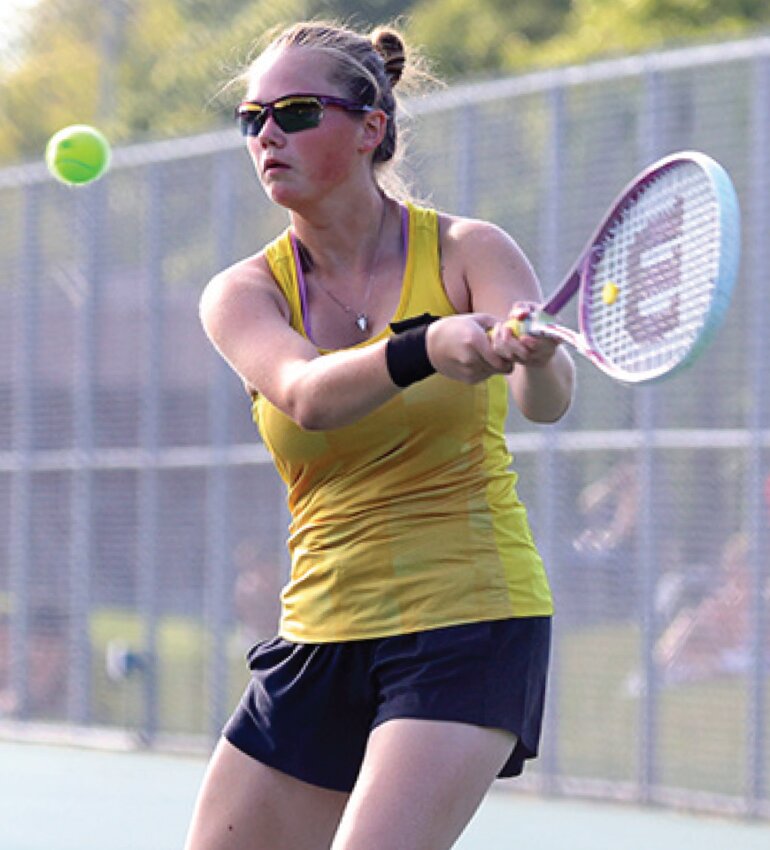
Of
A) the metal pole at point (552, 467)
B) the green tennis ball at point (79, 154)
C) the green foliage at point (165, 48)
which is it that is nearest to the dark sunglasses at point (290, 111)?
the green tennis ball at point (79, 154)

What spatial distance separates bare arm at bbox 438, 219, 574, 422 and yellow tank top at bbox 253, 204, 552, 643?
0.17 feet

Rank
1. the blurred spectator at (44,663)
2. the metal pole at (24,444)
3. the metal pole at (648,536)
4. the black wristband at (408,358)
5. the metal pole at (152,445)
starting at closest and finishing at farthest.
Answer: the black wristband at (408,358) → the metal pole at (648,536) → the metal pole at (152,445) → the blurred spectator at (44,663) → the metal pole at (24,444)

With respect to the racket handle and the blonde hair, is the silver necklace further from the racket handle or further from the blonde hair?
the racket handle

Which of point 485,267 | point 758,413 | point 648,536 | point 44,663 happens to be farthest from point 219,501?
point 485,267

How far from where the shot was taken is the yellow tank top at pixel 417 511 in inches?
152

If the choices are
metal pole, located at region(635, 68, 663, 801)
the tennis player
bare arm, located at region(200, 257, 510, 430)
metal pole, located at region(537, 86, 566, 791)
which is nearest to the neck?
the tennis player

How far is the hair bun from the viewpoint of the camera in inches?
167

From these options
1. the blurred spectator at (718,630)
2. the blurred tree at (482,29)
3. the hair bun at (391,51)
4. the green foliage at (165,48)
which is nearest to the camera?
the hair bun at (391,51)

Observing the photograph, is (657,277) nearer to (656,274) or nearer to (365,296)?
(656,274)

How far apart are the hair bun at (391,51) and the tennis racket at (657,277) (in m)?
0.73

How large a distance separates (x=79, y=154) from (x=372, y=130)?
10.5 ft

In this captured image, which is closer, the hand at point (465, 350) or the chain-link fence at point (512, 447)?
the hand at point (465, 350)

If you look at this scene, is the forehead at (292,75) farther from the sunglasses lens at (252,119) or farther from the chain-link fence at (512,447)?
the chain-link fence at (512,447)

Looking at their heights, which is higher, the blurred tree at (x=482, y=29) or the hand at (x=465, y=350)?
the blurred tree at (x=482, y=29)
